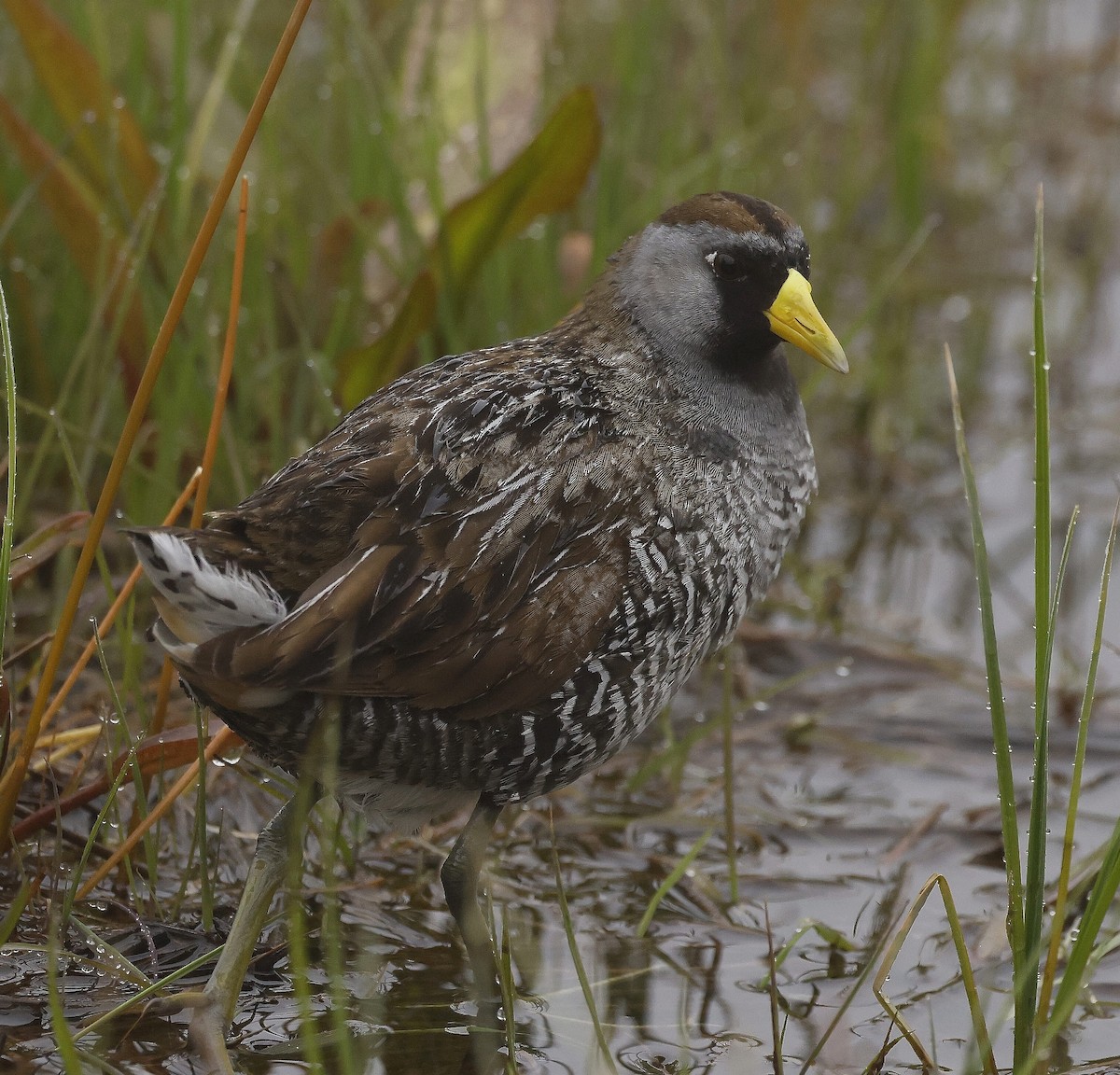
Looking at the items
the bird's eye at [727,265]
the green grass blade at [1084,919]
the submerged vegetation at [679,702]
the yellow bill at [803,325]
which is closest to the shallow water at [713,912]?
the submerged vegetation at [679,702]

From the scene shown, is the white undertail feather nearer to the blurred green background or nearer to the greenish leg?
the greenish leg

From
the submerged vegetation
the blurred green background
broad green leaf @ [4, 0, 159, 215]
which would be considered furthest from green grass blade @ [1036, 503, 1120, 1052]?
broad green leaf @ [4, 0, 159, 215]

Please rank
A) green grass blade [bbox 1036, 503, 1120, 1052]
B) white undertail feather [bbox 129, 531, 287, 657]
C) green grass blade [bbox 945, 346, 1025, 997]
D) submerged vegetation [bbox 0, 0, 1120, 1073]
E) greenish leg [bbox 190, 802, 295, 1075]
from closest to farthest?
green grass blade [bbox 1036, 503, 1120, 1052] < green grass blade [bbox 945, 346, 1025, 997] < white undertail feather [bbox 129, 531, 287, 657] < greenish leg [bbox 190, 802, 295, 1075] < submerged vegetation [bbox 0, 0, 1120, 1073]

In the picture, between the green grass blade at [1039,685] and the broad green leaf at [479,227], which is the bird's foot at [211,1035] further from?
the broad green leaf at [479,227]

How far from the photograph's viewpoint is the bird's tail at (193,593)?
2213 mm

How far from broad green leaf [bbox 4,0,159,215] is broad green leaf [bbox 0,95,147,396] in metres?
0.07

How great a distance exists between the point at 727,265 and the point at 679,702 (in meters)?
1.27

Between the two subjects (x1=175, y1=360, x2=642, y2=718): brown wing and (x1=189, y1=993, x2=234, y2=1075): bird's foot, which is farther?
(x1=175, y1=360, x2=642, y2=718): brown wing

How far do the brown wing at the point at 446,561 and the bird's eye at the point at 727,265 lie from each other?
1.57ft

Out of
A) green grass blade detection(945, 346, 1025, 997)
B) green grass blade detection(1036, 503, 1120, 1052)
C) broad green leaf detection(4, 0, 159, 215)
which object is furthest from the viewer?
broad green leaf detection(4, 0, 159, 215)

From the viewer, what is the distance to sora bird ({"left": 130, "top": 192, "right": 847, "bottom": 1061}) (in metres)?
2.37

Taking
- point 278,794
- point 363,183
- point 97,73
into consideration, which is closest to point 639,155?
point 363,183

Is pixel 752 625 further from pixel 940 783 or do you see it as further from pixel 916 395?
pixel 916 395

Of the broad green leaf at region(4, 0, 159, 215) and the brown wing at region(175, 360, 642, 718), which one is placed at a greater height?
the broad green leaf at region(4, 0, 159, 215)
